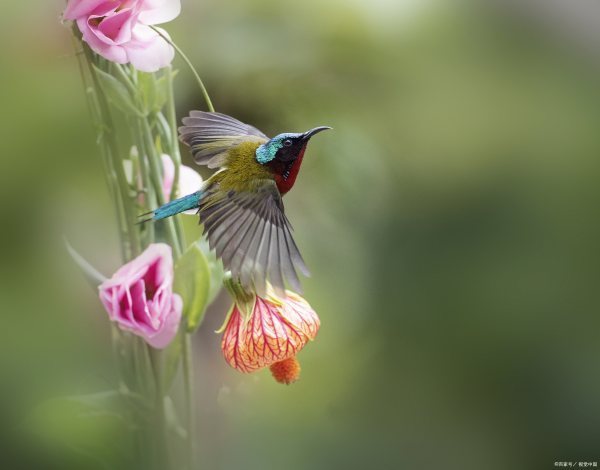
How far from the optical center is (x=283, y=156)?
0.42 m

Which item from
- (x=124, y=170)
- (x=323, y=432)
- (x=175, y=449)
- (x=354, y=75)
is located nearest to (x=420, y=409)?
(x=323, y=432)

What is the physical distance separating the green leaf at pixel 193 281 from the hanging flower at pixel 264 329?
0.08ft

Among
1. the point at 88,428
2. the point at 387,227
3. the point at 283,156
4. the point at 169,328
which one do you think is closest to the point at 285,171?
the point at 283,156

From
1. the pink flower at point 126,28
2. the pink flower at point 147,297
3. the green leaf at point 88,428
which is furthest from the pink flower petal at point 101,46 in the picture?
the green leaf at point 88,428

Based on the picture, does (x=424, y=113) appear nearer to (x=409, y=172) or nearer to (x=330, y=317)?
(x=409, y=172)

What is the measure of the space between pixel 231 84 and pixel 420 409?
438mm

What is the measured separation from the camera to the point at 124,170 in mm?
474

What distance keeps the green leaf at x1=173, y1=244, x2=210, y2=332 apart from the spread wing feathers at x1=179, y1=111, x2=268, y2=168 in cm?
5

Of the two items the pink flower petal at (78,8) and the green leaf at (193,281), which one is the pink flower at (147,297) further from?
the pink flower petal at (78,8)

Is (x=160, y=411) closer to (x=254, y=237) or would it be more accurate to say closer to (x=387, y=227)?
(x=254, y=237)

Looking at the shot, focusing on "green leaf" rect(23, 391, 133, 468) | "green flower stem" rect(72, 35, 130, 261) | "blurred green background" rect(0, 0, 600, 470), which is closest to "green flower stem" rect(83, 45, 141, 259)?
"green flower stem" rect(72, 35, 130, 261)

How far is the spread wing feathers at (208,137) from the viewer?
0.45 meters

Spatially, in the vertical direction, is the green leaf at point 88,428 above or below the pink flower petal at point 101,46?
below

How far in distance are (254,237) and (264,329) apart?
0.22ft
